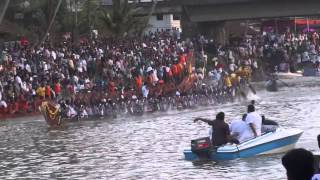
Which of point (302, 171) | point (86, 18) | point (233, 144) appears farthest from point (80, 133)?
point (86, 18)

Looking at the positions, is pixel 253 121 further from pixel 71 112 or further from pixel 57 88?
pixel 57 88

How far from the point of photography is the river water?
1772cm

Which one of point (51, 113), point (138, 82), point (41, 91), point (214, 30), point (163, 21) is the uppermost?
point (163, 21)

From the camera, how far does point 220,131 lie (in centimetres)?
1888

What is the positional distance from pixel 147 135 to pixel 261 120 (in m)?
7.54

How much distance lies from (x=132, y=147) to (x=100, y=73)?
59.0 ft

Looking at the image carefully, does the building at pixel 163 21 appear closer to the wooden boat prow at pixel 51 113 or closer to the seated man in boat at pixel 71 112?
the seated man in boat at pixel 71 112

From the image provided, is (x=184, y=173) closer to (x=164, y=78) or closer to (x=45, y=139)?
(x=45, y=139)

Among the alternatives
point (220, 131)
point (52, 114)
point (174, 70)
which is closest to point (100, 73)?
point (174, 70)

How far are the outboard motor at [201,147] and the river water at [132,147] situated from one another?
0.78 feet

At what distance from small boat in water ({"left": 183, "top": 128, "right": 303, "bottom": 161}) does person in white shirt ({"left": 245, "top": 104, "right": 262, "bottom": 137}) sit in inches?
7.1

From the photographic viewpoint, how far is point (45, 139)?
2722 centimetres

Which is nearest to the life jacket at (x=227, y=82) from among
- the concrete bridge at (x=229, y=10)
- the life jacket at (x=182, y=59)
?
the life jacket at (x=182, y=59)

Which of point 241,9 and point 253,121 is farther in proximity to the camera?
point 241,9
